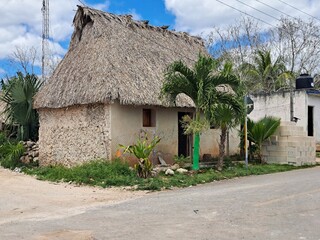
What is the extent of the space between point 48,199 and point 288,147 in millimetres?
10380

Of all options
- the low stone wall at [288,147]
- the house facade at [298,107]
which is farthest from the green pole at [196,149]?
the house facade at [298,107]

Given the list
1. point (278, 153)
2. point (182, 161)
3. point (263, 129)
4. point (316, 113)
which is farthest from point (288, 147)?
point (316, 113)

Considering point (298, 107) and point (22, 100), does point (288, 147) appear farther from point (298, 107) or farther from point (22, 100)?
point (22, 100)

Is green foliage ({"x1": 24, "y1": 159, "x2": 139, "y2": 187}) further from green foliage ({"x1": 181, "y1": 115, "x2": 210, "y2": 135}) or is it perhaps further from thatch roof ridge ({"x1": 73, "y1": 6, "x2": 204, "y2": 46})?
thatch roof ridge ({"x1": 73, "y1": 6, "x2": 204, "y2": 46})

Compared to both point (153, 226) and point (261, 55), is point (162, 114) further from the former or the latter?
point (261, 55)

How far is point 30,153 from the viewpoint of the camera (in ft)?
60.2

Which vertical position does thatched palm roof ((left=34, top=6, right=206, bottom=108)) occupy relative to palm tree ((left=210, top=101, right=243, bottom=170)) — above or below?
above

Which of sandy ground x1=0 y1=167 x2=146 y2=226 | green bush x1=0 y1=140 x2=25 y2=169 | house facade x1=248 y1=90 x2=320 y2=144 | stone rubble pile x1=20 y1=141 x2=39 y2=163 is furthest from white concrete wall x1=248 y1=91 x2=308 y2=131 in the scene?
sandy ground x1=0 y1=167 x2=146 y2=226

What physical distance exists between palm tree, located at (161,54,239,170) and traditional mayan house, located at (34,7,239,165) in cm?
122

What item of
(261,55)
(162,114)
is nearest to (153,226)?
(162,114)

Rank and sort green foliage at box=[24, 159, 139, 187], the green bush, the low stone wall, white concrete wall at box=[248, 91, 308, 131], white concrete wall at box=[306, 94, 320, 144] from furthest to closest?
white concrete wall at box=[306, 94, 320, 144] < white concrete wall at box=[248, 91, 308, 131] < the green bush < the low stone wall < green foliage at box=[24, 159, 139, 187]

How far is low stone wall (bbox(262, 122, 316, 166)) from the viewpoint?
1628 cm

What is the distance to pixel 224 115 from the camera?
1330 cm

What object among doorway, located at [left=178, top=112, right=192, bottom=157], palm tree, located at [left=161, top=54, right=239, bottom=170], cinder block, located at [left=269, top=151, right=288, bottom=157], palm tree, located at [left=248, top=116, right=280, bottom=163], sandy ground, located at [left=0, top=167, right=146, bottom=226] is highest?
palm tree, located at [left=161, top=54, right=239, bottom=170]
